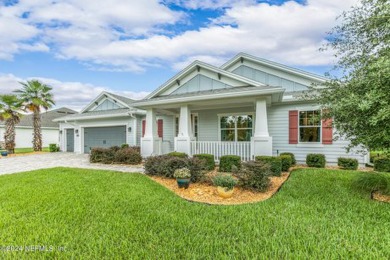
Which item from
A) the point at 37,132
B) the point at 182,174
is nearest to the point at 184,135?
the point at 182,174

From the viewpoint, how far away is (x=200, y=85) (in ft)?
34.9

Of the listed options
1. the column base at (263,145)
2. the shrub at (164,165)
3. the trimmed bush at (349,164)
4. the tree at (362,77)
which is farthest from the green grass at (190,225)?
the trimmed bush at (349,164)

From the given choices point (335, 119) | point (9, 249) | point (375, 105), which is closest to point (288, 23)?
point (335, 119)

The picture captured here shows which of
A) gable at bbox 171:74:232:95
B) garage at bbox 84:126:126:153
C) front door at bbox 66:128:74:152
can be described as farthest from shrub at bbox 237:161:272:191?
front door at bbox 66:128:74:152

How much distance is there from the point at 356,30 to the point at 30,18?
12.4 m

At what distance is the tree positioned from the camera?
390cm

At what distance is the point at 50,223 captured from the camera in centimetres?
374

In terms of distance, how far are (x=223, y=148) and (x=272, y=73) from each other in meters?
5.43

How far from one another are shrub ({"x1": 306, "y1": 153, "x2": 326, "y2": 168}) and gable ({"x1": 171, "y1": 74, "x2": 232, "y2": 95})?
503 centimetres

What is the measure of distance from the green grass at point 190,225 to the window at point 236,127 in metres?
5.95

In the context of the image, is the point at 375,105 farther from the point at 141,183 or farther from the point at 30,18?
the point at 30,18

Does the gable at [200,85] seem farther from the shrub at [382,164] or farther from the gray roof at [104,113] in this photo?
the shrub at [382,164]

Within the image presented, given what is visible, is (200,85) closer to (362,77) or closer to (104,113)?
(362,77)

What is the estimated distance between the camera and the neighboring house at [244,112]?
29.8ft
